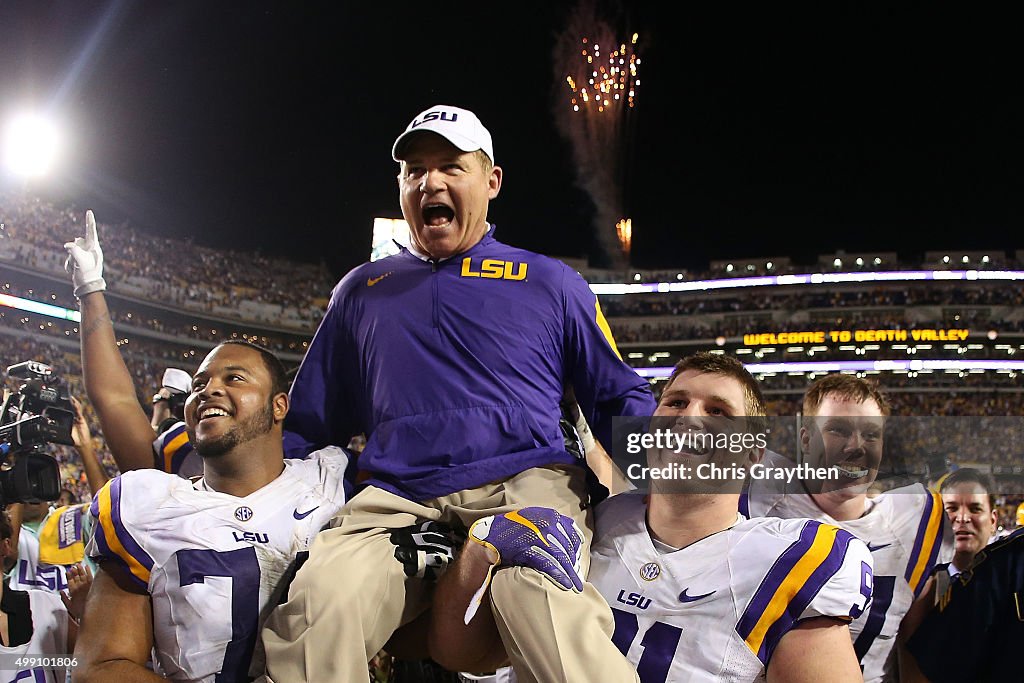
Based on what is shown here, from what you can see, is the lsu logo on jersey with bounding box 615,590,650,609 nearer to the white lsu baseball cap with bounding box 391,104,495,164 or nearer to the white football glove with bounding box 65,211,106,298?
the white lsu baseball cap with bounding box 391,104,495,164

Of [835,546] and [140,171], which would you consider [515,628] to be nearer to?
[835,546]

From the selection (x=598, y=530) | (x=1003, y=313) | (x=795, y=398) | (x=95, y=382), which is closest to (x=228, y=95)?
(x=95, y=382)

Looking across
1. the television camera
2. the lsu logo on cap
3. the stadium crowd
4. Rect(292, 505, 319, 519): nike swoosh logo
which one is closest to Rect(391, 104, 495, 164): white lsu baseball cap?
the lsu logo on cap

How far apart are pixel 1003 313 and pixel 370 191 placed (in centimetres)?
2398

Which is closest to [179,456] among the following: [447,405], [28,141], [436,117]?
[447,405]

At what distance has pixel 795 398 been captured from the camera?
30422mm

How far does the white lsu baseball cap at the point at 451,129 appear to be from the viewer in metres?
2.23

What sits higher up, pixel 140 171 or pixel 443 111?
pixel 140 171

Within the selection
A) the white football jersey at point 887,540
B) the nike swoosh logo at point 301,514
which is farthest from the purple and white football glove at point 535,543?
the white football jersey at point 887,540

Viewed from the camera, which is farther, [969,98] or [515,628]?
[969,98]

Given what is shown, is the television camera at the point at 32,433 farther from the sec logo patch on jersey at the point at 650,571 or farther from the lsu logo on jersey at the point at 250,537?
the sec logo patch on jersey at the point at 650,571

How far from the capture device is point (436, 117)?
2266 millimetres

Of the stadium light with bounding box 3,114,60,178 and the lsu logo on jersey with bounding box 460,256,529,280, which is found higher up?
the stadium light with bounding box 3,114,60,178

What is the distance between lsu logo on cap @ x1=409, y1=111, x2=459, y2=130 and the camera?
2.26m
